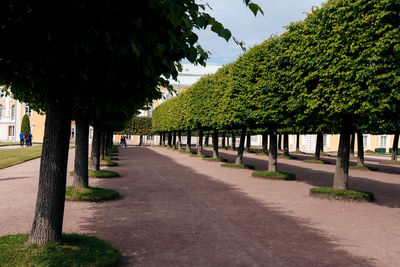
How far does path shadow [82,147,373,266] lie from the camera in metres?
5.52

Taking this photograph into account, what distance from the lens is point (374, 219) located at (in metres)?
8.82

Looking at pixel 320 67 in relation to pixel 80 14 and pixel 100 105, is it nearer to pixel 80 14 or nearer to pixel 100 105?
pixel 100 105

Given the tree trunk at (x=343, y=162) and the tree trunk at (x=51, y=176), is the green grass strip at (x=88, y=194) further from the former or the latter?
the tree trunk at (x=343, y=162)

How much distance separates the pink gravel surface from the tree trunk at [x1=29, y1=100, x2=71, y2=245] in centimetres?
133

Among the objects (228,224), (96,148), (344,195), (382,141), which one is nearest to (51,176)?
(228,224)

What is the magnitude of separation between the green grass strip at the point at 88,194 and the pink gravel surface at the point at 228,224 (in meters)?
→ 0.37

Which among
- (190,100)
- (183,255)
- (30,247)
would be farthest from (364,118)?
(190,100)

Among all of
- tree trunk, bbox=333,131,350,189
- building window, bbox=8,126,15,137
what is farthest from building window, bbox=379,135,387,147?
building window, bbox=8,126,15,137

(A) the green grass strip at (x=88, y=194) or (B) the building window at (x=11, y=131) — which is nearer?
(A) the green grass strip at (x=88, y=194)

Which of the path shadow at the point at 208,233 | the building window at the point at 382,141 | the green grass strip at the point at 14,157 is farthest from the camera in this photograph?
the building window at the point at 382,141

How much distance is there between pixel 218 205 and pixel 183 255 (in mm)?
4390

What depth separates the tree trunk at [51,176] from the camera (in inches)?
201

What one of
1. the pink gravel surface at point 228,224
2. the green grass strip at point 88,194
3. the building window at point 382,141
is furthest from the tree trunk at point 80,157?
the building window at point 382,141

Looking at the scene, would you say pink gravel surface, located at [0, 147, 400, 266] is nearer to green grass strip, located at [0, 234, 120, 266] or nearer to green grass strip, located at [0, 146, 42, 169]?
green grass strip, located at [0, 234, 120, 266]
